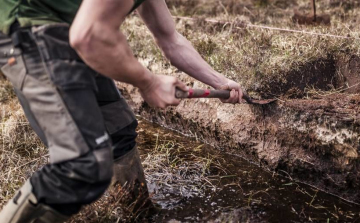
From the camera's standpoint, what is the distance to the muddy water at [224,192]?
2.83 metres

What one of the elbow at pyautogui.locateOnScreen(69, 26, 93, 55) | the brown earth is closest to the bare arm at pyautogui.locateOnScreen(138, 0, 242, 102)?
the brown earth

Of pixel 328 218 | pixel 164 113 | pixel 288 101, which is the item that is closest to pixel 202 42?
pixel 164 113

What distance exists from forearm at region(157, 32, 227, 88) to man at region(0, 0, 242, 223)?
67 cm

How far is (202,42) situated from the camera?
4309mm

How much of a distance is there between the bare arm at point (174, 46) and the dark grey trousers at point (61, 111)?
2.52 ft

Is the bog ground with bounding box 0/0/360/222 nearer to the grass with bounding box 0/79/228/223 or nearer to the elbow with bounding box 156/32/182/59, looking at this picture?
the grass with bounding box 0/79/228/223

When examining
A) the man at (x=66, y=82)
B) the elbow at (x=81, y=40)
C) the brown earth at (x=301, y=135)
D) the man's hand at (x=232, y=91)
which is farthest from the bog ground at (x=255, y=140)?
the elbow at (x=81, y=40)

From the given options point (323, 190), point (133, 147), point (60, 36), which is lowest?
point (323, 190)

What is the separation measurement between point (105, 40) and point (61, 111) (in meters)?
0.37

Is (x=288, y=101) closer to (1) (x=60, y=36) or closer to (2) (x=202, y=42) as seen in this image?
(2) (x=202, y=42)

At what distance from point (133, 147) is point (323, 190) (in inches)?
52.4

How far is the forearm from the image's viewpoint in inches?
113

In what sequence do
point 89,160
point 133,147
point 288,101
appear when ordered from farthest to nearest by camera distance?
point 288,101, point 133,147, point 89,160

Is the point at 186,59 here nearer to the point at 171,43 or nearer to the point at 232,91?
the point at 171,43
